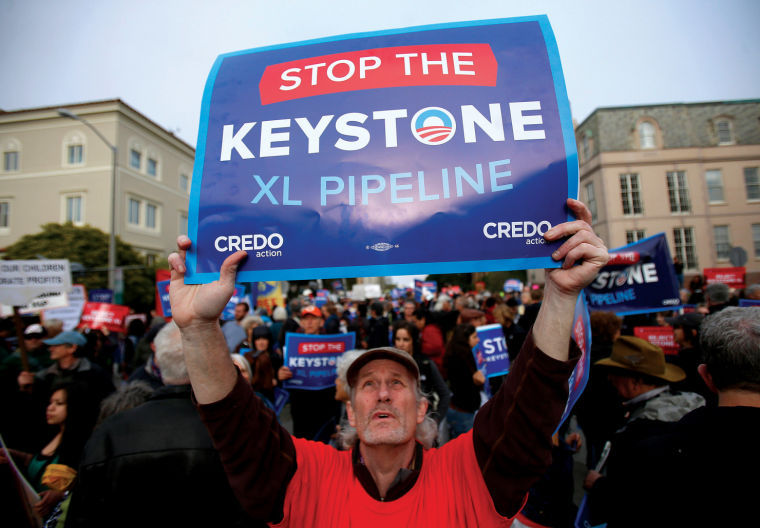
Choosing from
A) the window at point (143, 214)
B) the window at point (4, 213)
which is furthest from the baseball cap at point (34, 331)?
the window at point (4, 213)

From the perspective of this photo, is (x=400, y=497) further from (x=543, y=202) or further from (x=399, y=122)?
(x=399, y=122)

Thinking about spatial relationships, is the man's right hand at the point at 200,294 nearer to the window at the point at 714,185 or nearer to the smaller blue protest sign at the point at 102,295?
the smaller blue protest sign at the point at 102,295

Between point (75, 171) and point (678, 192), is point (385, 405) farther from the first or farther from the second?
point (75, 171)

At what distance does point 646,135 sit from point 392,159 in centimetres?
3934

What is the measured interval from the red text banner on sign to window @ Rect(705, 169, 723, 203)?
38311 mm

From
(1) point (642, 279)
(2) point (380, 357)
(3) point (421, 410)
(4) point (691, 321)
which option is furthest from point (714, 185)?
(2) point (380, 357)

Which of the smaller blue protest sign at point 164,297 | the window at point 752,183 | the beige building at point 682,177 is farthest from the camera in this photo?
the beige building at point 682,177

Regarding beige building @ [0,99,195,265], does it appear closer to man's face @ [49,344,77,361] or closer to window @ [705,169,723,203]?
man's face @ [49,344,77,361]

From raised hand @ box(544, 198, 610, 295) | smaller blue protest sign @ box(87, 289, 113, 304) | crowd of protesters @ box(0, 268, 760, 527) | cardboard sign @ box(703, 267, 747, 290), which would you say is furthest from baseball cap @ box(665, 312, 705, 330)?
smaller blue protest sign @ box(87, 289, 113, 304)

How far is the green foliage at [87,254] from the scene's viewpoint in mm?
23250

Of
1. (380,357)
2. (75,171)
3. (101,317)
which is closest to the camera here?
(380,357)

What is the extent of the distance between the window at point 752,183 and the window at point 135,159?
4741 cm

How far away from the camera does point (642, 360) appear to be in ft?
9.41

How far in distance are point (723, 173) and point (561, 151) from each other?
3901 centimetres
